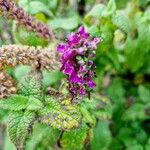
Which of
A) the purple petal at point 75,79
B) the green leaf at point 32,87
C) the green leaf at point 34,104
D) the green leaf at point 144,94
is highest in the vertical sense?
the green leaf at point 144,94

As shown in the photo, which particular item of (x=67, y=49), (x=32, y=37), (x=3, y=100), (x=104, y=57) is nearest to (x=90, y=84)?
(x=67, y=49)

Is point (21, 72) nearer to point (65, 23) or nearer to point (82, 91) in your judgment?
point (65, 23)

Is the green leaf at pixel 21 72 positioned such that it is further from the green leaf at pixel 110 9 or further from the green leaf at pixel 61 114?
the green leaf at pixel 61 114

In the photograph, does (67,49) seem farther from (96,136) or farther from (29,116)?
(96,136)

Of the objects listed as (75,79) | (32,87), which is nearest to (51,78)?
(32,87)

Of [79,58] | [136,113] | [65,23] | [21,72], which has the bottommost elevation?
[79,58]

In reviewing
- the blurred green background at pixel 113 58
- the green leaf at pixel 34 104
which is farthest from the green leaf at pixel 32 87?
the blurred green background at pixel 113 58
